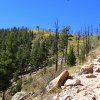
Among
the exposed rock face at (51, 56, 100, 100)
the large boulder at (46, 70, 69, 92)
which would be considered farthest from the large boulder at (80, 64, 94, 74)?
the large boulder at (46, 70, 69, 92)

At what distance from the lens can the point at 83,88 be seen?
35.5 ft

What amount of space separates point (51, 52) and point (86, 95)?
100 m

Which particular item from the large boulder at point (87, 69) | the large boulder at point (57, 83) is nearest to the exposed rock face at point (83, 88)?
the large boulder at point (87, 69)

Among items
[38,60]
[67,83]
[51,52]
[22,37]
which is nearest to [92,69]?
[67,83]

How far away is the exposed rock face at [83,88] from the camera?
32.3 ft

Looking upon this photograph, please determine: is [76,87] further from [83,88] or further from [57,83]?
[57,83]

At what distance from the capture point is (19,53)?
99438 mm

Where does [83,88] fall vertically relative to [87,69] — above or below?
below

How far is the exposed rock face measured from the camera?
32.3 feet

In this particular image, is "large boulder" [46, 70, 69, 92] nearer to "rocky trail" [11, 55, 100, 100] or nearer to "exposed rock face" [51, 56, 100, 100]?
"rocky trail" [11, 55, 100, 100]

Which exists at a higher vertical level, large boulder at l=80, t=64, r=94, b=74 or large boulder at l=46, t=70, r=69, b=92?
large boulder at l=80, t=64, r=94, b=74

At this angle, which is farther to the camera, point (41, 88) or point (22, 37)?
point (22, 37)

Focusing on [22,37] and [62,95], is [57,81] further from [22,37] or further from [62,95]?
[22,37]

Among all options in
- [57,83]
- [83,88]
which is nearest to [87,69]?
[57,83]
